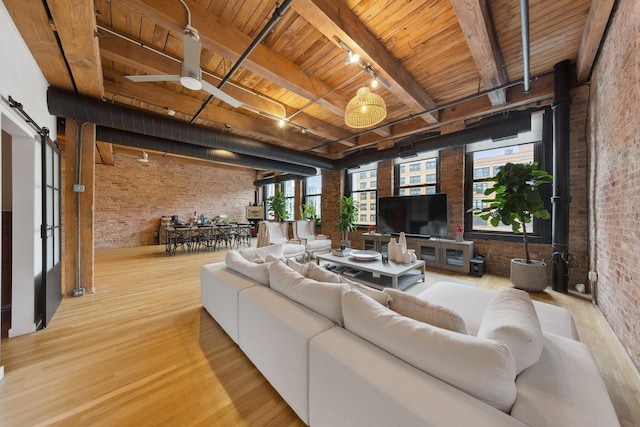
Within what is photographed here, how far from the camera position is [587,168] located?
317 centimetres

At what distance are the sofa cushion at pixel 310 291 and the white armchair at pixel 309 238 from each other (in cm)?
350

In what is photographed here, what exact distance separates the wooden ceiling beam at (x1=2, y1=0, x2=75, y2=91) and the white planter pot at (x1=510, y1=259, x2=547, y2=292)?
5.92 meters

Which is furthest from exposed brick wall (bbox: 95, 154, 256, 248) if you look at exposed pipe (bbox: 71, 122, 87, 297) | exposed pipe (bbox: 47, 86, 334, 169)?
exposed pipe (bbox: 47, 86, 334, 169)

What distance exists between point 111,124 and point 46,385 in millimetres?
3059

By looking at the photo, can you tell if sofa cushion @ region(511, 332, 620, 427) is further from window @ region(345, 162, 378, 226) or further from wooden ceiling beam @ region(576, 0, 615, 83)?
window @ region(345, 162, 378, 226)

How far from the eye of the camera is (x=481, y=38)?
2.16 metres

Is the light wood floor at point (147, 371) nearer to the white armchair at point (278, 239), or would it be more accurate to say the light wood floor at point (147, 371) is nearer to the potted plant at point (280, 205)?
the white armchair at point (278, 239)

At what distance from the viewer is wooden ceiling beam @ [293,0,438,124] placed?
1870mm

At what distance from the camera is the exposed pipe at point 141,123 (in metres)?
2.80

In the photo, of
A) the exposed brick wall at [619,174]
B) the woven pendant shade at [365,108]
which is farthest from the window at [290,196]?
the exposed brick wall at [619,174]

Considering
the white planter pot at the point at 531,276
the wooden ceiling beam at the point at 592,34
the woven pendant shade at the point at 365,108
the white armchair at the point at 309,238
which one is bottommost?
the white planter pot at the point at 531,276

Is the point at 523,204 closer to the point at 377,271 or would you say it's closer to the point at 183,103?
the point at 377,271

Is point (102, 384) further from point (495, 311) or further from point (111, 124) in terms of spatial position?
point (111, 124)

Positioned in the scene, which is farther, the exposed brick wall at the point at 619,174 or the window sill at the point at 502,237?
the window sill at the point at 502,237
